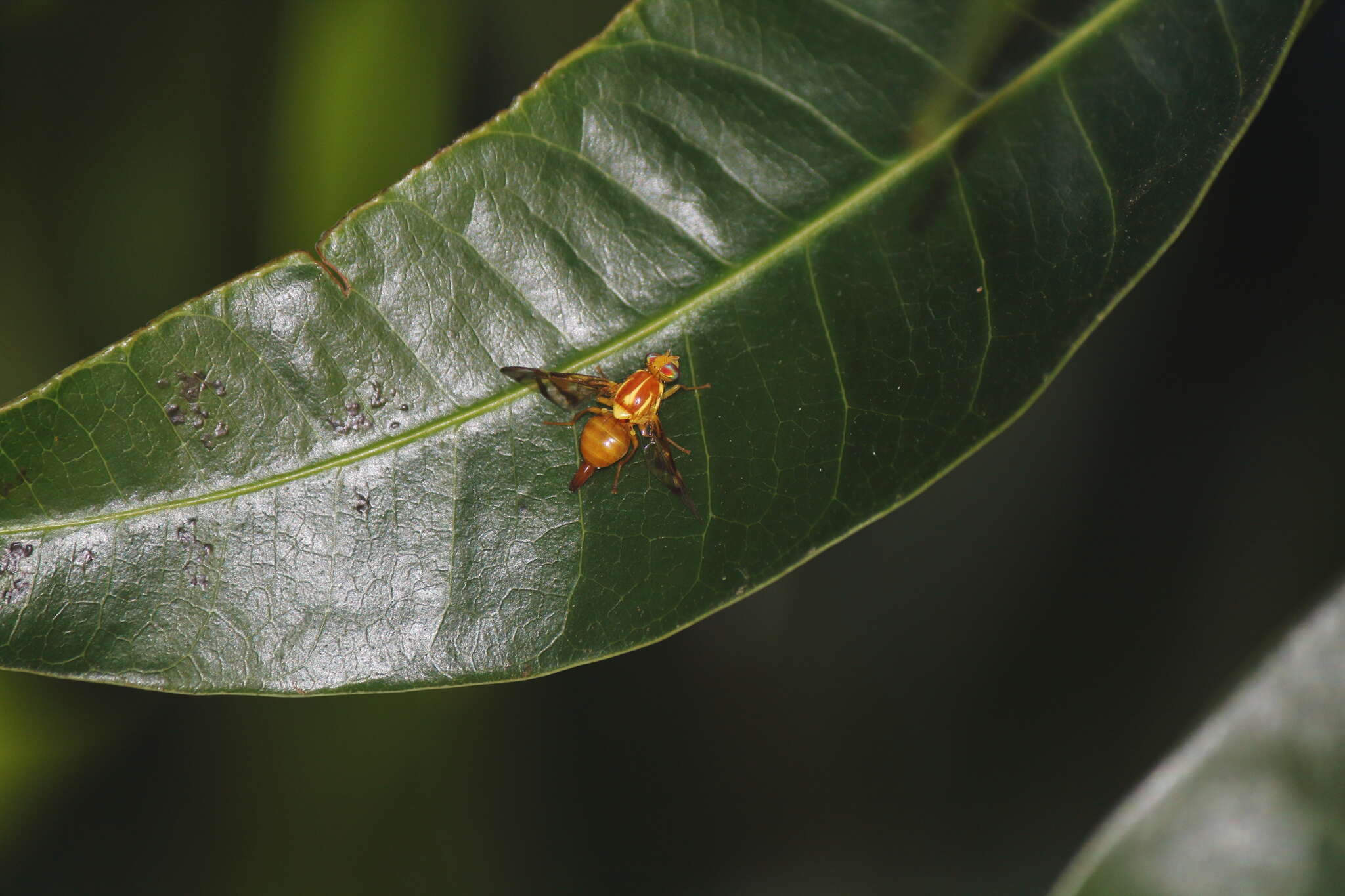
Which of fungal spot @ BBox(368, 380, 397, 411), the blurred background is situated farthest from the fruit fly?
the blurred background

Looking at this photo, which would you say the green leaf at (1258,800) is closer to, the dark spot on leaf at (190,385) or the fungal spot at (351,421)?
the fungal spot at (351,421)

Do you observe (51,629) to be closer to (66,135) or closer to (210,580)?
(210,580)

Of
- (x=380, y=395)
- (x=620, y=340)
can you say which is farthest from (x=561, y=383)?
(x=380, y=395)

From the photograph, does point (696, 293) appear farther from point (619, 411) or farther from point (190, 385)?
point (190, 385)

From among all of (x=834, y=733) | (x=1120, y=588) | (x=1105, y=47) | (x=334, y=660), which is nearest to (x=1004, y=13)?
(x=1105, y=47)

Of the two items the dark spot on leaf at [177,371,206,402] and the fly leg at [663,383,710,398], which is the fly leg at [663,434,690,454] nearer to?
the fly leg at [663,383,710,398]

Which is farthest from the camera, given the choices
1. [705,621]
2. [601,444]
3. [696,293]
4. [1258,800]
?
[705,621]
